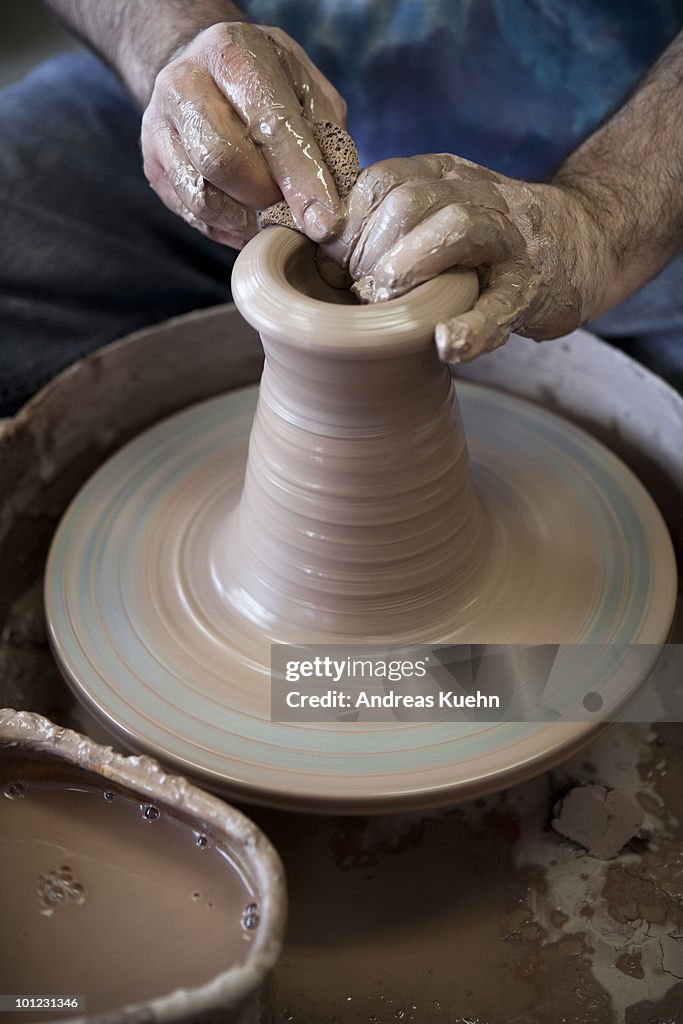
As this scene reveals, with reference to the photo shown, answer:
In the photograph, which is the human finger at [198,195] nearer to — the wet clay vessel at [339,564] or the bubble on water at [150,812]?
the wet clay vessel at [339,564]

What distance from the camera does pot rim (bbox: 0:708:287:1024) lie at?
0.78m

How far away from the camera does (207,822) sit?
0.98 meters

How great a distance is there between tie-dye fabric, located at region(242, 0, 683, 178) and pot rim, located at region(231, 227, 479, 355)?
69 cm

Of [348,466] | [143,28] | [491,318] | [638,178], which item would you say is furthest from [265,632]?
[143,28]

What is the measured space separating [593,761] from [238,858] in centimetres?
58

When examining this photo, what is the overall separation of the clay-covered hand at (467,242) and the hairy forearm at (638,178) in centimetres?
11

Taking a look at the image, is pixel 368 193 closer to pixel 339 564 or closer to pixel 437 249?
pixel 437 249

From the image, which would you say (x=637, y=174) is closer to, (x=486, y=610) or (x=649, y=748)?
(x=486, y=610)

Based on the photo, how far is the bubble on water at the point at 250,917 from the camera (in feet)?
3.11

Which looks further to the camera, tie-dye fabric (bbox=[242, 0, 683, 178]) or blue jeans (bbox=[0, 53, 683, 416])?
blue jeans (bbox=[0, 53, 683, 416])

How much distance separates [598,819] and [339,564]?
48 centimetres

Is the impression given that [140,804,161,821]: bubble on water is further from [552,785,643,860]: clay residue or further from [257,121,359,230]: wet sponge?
[257,121,359,230]: wet sponge

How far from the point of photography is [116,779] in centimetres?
102

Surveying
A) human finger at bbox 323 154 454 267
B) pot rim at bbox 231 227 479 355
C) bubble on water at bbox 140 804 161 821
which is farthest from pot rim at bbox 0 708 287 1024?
human finger at bbox 323 154 454 267
